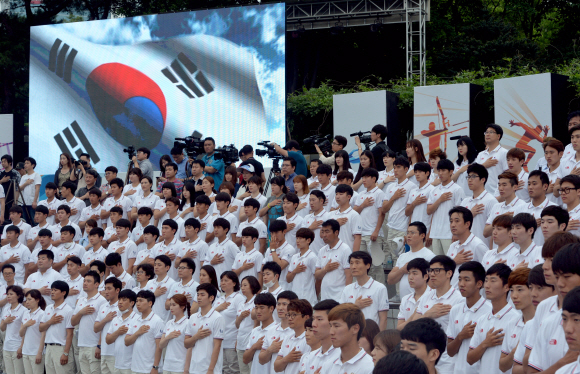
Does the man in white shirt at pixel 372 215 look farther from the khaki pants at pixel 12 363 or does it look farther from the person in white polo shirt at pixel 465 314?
the khaki pants at pixel 12 363

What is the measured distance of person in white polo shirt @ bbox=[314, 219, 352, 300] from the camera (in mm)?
7473

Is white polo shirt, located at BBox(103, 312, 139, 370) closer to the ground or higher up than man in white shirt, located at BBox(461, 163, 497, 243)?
closer to the ground

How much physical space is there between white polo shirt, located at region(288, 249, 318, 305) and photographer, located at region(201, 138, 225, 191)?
11.2ft

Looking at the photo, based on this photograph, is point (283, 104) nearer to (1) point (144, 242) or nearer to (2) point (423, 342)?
(1) point (144, 242)

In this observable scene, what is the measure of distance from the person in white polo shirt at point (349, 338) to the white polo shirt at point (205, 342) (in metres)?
2.70

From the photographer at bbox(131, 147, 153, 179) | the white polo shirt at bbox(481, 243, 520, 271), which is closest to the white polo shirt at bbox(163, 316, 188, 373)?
the white polo shirt at bbox(481, 243, 520, 271)

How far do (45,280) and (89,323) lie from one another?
57.1 inches

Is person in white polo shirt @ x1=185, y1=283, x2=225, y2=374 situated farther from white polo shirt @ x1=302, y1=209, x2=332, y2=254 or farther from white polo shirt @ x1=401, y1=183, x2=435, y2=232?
white polo shirt @ x1=401, y1=183, x2=435, y2=232

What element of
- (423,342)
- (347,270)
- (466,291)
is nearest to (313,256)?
(347,270)

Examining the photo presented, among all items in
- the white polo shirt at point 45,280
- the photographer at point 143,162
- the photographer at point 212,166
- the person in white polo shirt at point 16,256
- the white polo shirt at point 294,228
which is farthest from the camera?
the photographer at point 143,162

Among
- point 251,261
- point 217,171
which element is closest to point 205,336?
point 251,261

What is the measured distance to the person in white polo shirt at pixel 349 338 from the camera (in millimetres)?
4688

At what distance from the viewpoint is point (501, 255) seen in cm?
608

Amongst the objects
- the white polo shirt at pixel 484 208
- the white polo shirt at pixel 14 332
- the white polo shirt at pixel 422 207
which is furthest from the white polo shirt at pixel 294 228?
the white polo shirt at pixel 14 332
